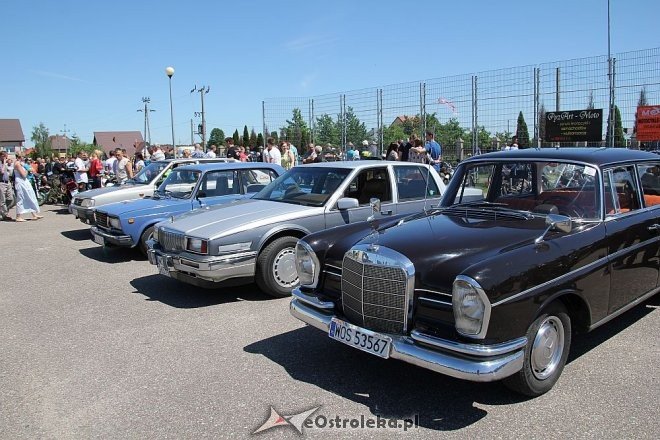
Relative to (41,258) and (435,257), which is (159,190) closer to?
(41,258)

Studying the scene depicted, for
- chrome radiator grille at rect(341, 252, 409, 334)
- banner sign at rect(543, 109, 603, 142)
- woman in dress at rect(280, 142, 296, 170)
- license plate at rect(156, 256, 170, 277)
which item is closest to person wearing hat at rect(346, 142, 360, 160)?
woman in dress at rect(280, 142, 296, 170)

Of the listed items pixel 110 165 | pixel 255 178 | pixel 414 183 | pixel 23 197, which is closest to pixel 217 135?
pixel 110 165

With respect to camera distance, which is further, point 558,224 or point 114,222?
point 114,222

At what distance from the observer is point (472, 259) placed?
3.42 metres

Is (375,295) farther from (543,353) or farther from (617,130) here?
(617,130)

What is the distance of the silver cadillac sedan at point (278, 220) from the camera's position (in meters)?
5.91

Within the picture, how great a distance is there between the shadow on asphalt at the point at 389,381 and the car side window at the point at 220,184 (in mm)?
4256

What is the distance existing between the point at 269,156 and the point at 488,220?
11.5 meters

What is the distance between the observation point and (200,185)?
8.67 m

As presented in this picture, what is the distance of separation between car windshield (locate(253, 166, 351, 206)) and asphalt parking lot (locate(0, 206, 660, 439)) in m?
1.43

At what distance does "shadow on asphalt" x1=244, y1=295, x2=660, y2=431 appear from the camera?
138 inches

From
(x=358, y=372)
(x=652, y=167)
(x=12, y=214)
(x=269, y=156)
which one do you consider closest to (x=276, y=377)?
(x=358, y=372)

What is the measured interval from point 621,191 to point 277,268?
12.1ft

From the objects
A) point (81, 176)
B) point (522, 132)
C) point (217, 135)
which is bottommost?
point (81, 176)
